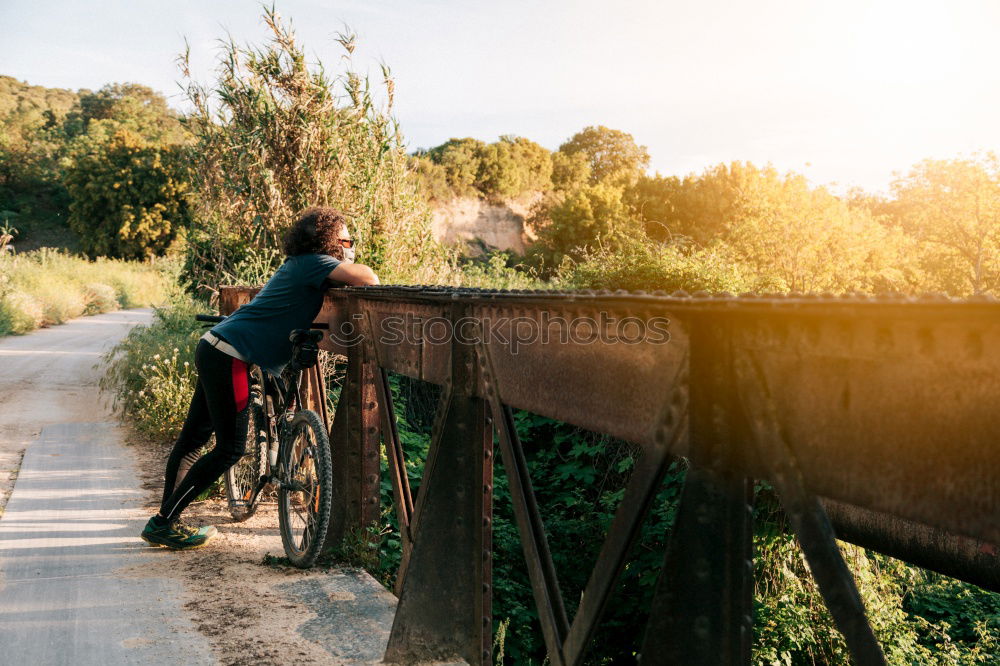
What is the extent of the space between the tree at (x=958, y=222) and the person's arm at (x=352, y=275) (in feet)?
96.0

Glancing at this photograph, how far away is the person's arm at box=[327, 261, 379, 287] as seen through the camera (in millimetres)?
3869

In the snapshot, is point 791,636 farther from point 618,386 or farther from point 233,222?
point 233,222

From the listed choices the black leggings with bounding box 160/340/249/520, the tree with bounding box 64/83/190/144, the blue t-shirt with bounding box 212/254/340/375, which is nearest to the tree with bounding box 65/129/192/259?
the tree with bounding box 64/83/190/144

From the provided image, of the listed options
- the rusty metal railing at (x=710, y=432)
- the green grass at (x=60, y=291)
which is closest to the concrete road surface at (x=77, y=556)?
the rusty metal railing at (x=710, y=432)

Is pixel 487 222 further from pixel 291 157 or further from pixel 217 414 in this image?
pixel 217 414

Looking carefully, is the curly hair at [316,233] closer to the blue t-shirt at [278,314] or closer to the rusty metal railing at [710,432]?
the blue t-shirt at [278,314]

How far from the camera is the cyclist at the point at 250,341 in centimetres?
400

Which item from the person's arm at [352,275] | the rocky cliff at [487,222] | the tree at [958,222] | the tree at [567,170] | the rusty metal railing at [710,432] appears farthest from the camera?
the tree at [567,170]

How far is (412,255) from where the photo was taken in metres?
10.5

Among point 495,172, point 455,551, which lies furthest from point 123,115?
point 455,551

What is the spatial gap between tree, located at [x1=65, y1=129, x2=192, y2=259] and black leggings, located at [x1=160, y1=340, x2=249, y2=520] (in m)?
44.3

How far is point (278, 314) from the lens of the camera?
13.2 ft

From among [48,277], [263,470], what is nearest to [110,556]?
[263,470]

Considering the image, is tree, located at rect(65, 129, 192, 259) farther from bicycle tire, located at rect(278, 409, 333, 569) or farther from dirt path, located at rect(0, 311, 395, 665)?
bicycle tire, located at rect(278, 409, 333, 569)
